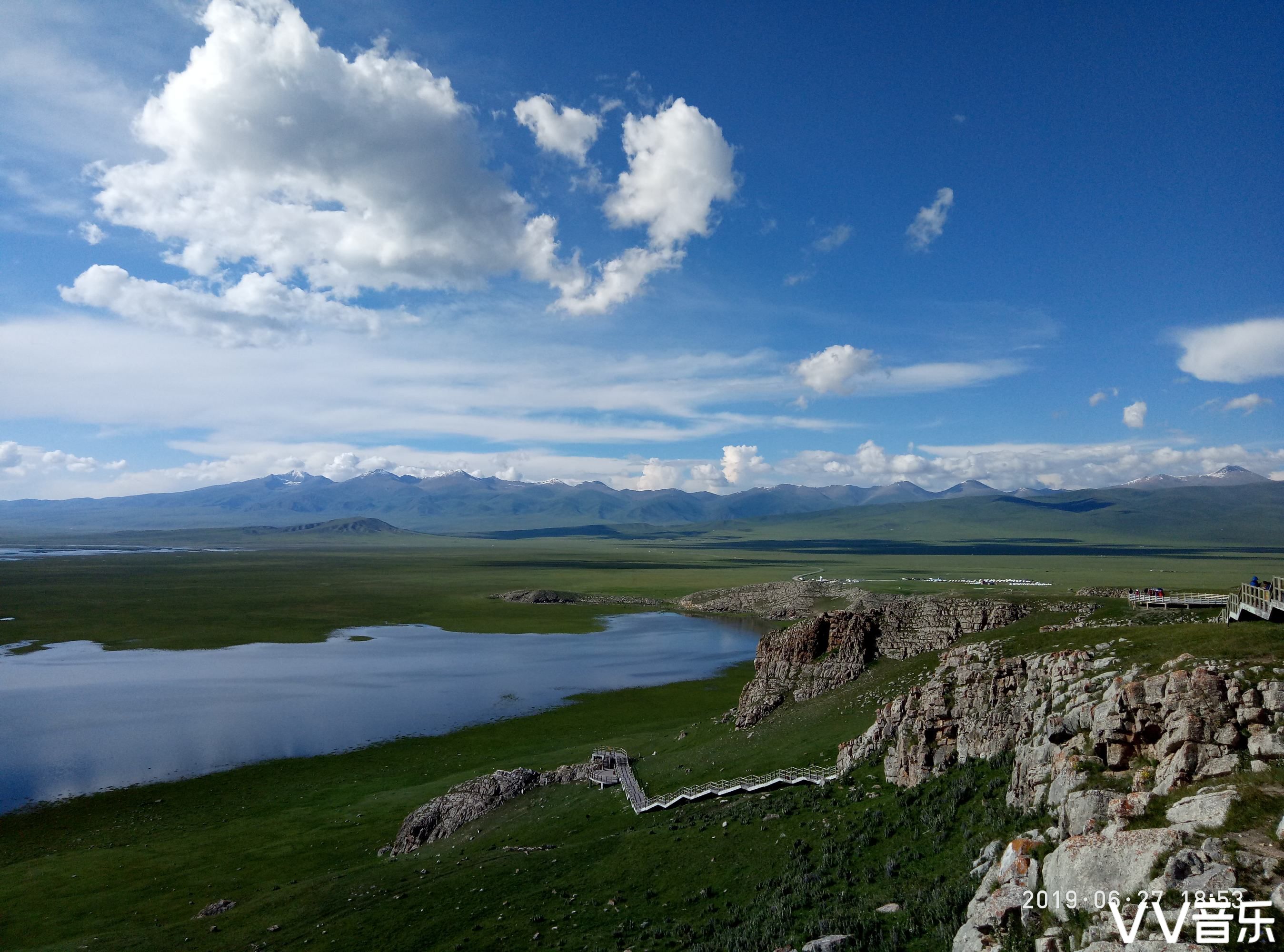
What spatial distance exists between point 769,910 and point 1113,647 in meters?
19.3

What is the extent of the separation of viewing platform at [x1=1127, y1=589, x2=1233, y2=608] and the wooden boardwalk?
34.4 meters

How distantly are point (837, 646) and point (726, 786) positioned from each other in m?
24.2

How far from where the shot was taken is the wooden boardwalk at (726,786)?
38.5 m

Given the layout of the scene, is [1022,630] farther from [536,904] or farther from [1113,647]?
[536,904]

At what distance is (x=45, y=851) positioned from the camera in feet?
153

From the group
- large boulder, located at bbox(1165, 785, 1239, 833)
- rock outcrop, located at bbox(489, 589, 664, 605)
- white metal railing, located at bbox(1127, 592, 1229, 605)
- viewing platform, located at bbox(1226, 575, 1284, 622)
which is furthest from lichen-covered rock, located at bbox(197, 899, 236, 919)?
rock outcrop, located at bbox(489, 589, 664, 605)

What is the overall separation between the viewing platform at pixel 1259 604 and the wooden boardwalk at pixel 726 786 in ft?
75.1

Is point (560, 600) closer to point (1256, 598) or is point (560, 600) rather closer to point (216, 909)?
point (216, 909)

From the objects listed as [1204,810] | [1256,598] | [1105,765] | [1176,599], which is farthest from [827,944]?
[1176,599]

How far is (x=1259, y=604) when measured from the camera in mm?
33719

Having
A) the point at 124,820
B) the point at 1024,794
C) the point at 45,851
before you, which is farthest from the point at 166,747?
the point at 1024,794
